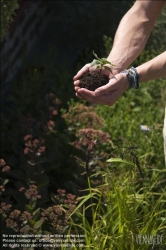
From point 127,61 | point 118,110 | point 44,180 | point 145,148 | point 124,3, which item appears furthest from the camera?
point 124,3

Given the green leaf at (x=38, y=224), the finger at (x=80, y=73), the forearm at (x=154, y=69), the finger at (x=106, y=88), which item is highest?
the forearm at (x=154, y=69)

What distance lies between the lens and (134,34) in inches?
114

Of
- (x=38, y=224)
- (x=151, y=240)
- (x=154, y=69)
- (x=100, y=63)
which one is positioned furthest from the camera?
(x=38, y=224)

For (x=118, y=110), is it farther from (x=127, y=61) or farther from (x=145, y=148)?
(x=127, y=61)

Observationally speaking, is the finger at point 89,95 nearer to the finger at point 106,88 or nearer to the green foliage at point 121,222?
the finger at point 106,88

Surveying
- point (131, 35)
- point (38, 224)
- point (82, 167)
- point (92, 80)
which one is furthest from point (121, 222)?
point (131, 35)

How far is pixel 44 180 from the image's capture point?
11.7ft

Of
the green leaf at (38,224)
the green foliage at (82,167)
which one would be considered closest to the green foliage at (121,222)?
the green foliage at (82,167)

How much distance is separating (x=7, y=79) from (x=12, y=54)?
0.30 meters

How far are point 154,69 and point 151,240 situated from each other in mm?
958

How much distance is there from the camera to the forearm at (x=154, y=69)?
2.65m

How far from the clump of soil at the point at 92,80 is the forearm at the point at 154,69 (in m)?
0.23

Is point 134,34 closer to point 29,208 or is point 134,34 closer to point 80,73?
point 80,73

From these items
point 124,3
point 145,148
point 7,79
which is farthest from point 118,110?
point 124,3
